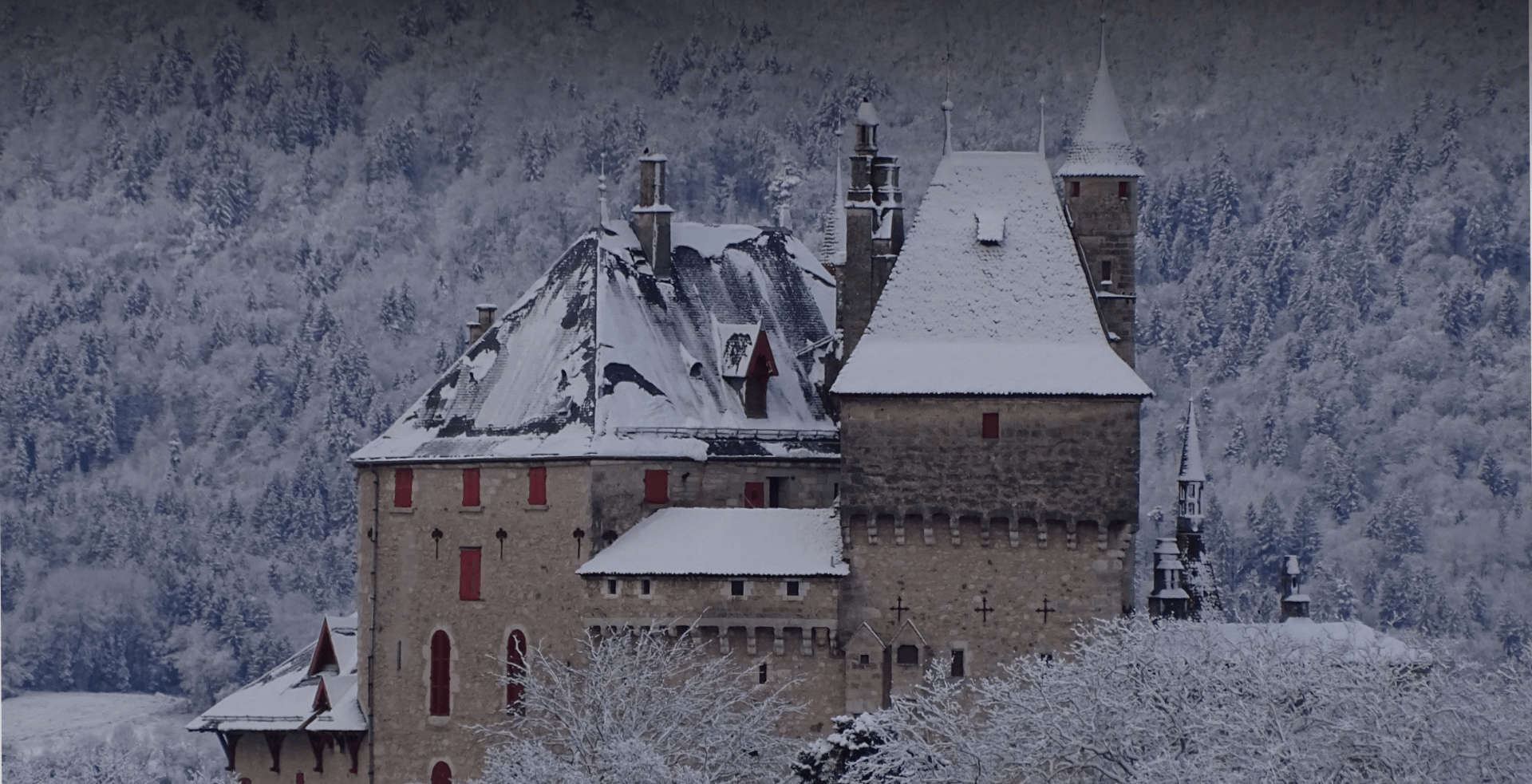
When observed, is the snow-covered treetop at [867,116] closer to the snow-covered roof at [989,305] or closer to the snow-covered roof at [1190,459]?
the snow-covered roof at [989,305]

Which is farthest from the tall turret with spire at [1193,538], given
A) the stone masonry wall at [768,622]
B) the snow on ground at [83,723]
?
the snow on ground at [83,723]

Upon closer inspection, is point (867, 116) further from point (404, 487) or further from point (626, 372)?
point (404, 487)

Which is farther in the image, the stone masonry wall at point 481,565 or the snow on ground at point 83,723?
the snow on ground at point 83,723

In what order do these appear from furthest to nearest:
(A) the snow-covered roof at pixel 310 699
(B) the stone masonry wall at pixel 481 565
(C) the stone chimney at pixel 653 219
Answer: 1. (C) the stone chimney at pixel 653 219
2. (A) the snow-covered roof at pixel 310 699
3. (B) the stone masonry wall at pixel 481 565

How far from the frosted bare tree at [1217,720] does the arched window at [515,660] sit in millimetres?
11596

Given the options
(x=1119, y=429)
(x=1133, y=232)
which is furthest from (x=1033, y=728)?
(x=1133, y=232)

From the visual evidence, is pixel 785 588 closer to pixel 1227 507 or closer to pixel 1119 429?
pixel 1119 429

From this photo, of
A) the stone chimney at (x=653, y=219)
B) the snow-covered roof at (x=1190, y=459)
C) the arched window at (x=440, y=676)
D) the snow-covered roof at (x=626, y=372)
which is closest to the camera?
the snow-covered roof at (x=626, y=372)

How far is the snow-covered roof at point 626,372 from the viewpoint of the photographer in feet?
294

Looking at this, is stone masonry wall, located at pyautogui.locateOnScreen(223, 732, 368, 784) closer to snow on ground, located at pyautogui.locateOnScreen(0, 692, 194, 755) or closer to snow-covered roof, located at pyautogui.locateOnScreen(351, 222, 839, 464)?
snow-covered roof, located at pyautogui.locateOnScreen(351, 222, 839, 464)

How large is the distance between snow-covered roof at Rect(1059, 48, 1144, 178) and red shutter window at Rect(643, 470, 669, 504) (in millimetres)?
12201

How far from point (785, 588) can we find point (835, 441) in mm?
8590

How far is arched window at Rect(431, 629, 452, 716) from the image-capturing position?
9006 centimetres

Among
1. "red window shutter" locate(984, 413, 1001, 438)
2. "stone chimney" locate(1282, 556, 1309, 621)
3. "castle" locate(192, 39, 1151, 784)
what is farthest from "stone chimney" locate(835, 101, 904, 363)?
"stone chimney" locate(1282, 556, 1309, 621)
